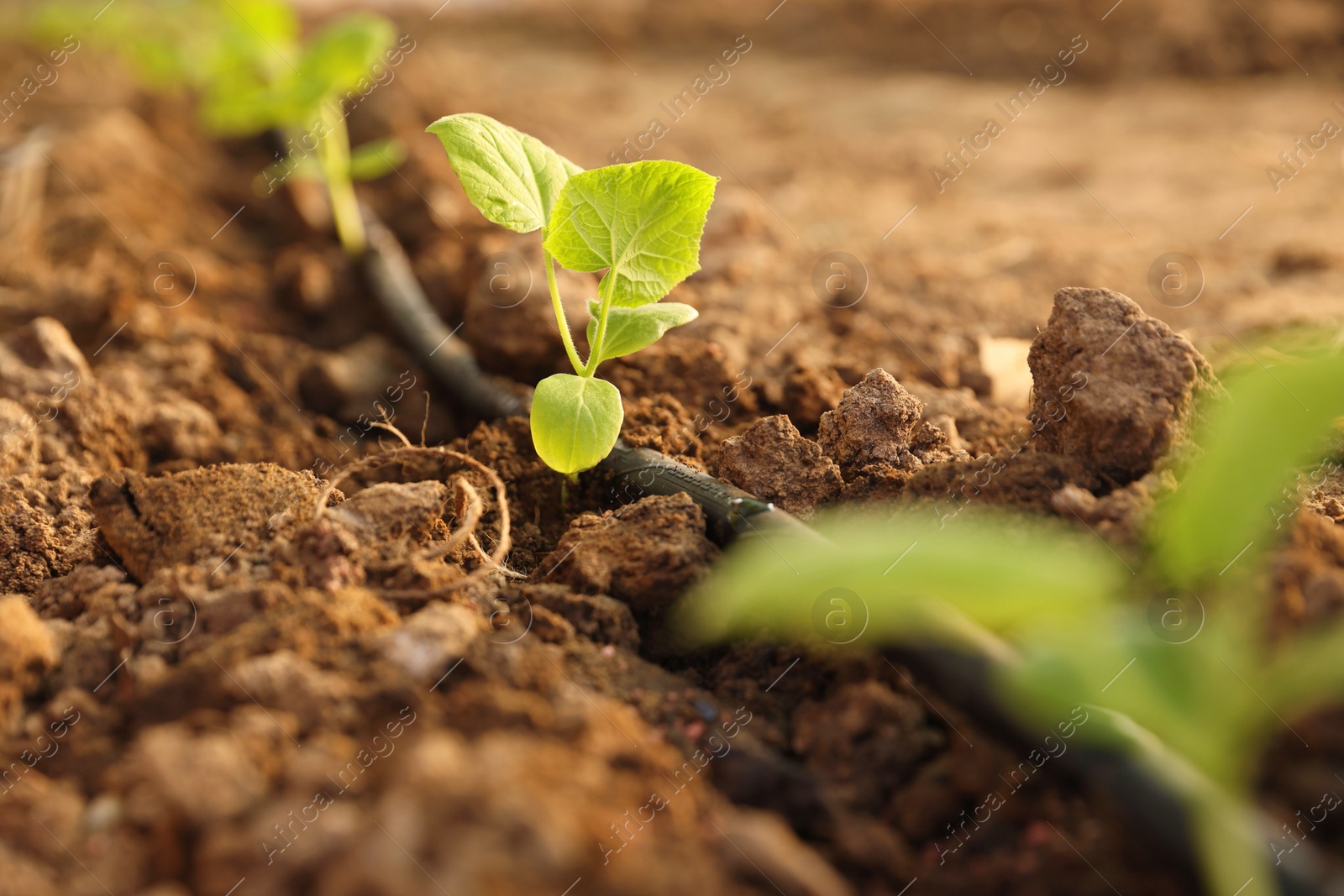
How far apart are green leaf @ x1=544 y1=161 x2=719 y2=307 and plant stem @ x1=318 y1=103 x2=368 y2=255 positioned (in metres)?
1.59

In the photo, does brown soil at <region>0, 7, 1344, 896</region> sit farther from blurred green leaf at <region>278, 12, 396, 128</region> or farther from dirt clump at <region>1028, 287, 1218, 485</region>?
blurred green leaf at <region>278, 12, 396, 128</region>

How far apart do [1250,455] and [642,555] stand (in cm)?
83

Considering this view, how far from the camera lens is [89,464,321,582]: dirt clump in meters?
1.45

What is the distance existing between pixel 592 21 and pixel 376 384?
18.4 feet

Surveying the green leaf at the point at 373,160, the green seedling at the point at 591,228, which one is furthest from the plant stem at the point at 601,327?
the green leaf at the point at 373,160

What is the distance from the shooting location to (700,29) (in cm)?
678

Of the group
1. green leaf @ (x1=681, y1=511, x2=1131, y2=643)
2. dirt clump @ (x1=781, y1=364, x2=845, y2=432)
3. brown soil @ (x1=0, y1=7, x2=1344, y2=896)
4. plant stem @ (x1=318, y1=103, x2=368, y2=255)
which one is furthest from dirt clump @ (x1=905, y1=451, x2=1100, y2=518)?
plant stem @ (x1=318, y1=103, x2=368, y2=255)

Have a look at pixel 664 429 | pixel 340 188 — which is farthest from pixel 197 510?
pixel 340 188

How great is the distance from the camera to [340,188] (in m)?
2.91

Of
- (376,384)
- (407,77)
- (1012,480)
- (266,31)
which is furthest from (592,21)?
(1012,480)

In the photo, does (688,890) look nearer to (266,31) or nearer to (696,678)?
(696,678)

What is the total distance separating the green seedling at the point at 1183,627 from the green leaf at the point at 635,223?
78cm

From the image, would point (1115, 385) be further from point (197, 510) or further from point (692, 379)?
point (197, 510)

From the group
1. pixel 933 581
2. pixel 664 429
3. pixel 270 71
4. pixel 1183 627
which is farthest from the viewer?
pixel 270 71
